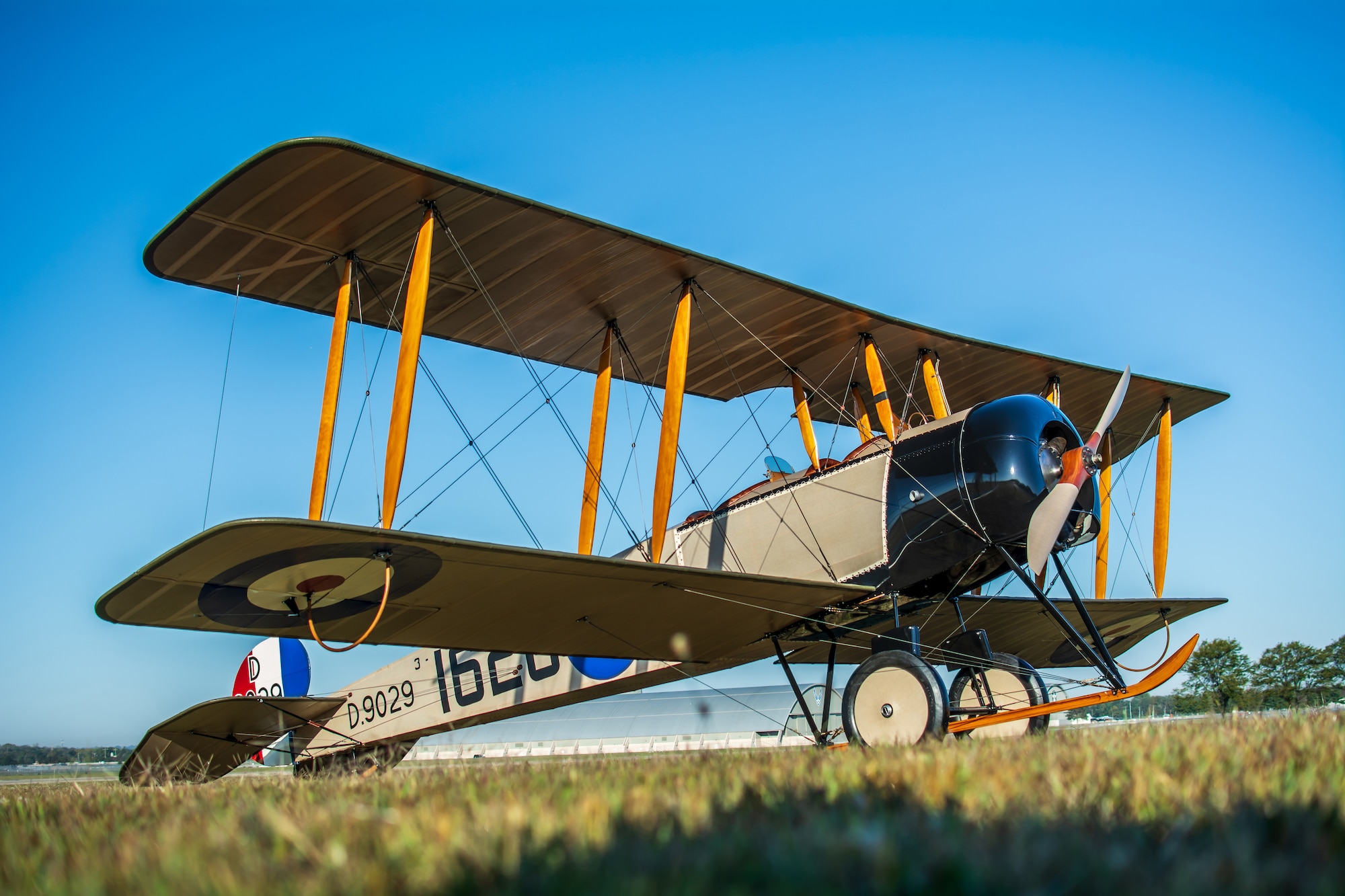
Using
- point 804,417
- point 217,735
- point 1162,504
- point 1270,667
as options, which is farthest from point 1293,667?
point 217,735

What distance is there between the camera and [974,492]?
7754 mm

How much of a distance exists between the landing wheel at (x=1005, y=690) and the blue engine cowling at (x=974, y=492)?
814 millimetres

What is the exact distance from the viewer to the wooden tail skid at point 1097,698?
660 cm

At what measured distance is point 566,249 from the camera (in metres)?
8.38

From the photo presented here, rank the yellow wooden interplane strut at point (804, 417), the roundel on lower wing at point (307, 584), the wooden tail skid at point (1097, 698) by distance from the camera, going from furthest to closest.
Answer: the yellow wooden interplane strut at point (804, 417) < the wooden tail skid at point (1097, 698) < the roundel on lower wing at point (307, 584)

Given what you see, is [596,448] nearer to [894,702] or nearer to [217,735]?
[894,702]

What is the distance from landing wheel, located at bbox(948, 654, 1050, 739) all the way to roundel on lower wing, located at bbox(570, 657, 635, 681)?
361cm

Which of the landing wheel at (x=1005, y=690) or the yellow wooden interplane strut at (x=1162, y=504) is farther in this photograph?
the yellow wooden interplane strut at (x=1162, y=504)

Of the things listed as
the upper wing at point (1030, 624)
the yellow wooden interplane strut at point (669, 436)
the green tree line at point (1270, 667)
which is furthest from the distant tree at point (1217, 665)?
the yellow wooden interplane strut at point (669, 436)

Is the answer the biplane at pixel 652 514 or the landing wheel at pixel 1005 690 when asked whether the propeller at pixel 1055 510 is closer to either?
the biplane at pixel 652 514

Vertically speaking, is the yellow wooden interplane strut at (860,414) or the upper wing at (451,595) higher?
the yellow wooden interplane strut at (860,414)

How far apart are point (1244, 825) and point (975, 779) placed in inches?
32.8

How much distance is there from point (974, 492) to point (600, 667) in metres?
4.81

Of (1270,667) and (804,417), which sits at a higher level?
(804,417)
